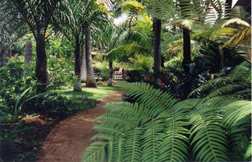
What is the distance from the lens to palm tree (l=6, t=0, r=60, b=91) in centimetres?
450

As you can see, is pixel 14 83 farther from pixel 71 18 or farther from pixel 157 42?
pixel 157 42

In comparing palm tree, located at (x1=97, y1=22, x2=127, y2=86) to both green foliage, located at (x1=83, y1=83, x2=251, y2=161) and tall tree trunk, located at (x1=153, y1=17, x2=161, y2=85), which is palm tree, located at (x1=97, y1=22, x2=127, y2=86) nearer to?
tall tree trunk, located at (x1=153, y1=17, x2=161, y2=85)

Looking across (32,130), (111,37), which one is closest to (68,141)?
(32,130)

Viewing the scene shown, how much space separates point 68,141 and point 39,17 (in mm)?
2795

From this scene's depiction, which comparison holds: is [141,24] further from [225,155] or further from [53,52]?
[225,155]

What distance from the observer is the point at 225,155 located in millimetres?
850

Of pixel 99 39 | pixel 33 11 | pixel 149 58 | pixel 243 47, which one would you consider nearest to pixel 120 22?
pixel 99 39

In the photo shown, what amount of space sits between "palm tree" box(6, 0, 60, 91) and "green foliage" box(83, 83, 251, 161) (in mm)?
4040

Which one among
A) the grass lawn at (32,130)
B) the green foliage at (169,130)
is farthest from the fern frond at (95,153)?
the grass lawn at (32,130)

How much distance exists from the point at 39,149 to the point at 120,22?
11261 mm

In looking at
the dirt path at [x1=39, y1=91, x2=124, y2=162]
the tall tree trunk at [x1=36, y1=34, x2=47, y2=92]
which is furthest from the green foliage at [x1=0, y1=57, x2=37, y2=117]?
the dirt path at [x1=39, y1=91, x2=124, y2=162]

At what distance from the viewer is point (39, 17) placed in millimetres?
4754

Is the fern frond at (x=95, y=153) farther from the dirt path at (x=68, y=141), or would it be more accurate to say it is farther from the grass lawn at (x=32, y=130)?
the dirt path at (x=68, y=141)

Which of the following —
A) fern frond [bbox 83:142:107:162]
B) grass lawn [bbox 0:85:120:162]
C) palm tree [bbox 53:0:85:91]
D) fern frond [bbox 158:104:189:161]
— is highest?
palm tree [bbox 53:0:85:91]
